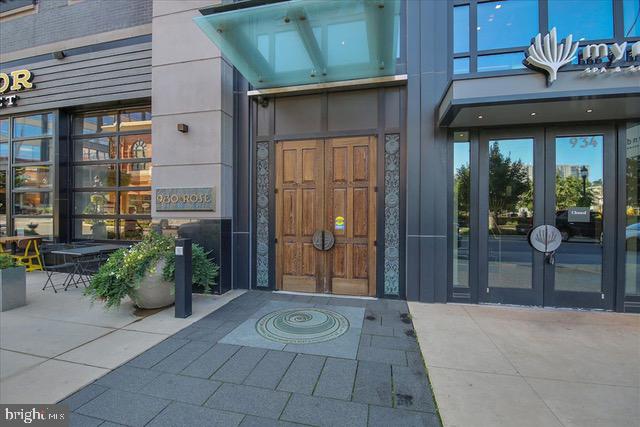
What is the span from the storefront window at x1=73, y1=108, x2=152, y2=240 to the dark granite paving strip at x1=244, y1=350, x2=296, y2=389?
545 cm

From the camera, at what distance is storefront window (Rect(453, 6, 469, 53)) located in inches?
212

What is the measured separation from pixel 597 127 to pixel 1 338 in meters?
9.46

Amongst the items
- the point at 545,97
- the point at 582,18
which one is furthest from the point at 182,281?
the point at 582,18

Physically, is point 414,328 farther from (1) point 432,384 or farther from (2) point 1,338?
(2) point 1,338

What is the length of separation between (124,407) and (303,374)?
162 centimetres

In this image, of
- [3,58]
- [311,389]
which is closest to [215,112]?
[311,389]

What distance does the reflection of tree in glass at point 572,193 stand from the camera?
5.05m

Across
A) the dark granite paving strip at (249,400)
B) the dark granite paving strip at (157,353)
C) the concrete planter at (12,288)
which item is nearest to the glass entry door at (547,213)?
the dark granite paving strip at (249,400)

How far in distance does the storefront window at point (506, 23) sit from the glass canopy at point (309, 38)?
181 cm

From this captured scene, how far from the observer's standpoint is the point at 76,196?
25.9 ft

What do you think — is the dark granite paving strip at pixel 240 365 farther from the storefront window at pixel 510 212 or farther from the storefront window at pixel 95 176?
the storefront window at pixel 95 176

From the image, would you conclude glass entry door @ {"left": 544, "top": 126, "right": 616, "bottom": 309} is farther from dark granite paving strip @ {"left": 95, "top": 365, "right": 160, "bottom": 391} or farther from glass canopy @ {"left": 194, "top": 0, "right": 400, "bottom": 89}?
dark granite paving strip @ {"left": 95, "top": 365, "right": 160, "bottom": 391}

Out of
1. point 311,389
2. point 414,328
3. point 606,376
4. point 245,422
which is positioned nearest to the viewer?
point 245,422

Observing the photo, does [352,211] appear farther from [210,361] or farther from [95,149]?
[95,149]
